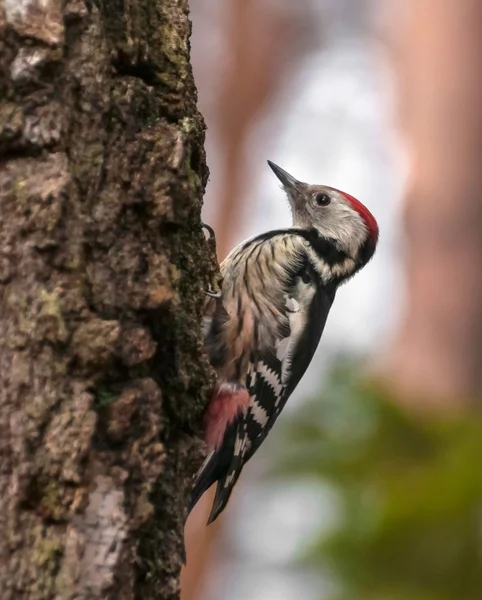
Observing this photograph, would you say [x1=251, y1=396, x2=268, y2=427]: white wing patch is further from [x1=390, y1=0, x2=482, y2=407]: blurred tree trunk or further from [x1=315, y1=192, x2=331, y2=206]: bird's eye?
[x1=390, y1=0, x2=482, y2=407]: blurred tree trunk

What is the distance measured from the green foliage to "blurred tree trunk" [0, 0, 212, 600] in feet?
8.25

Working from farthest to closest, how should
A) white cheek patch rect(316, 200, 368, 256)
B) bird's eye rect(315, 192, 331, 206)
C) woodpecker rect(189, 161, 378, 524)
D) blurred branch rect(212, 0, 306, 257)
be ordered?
blurred branch rect(212, 0, 306, 257) → bird's eye rect(315, 192, 331, 206) → white cheek patch rect(316, 200, 368, 256) → woodpecker rect(189, 161, 378, 524)

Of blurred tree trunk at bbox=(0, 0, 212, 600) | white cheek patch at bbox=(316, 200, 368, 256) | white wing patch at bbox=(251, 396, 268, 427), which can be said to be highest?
blurred tree trunk at bbox=(0, 0, 212, 600)

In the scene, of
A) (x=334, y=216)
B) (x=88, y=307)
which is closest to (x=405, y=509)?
(x=334, y=216)

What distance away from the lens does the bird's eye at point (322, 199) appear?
4.42m

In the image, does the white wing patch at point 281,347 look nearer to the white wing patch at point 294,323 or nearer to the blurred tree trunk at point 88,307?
the white wing patch at point 294,323

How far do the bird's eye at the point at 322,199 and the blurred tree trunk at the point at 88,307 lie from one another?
226cm

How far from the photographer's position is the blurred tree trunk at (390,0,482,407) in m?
6.91

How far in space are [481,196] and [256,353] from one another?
151 inches

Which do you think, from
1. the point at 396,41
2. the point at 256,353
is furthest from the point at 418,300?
the point at 256,353

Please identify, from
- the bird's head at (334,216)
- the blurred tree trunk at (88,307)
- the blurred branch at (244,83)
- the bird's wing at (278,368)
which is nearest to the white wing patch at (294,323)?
the bird's wing at (278,368)

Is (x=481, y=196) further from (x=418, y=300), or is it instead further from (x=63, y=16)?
(x=63, y=16)

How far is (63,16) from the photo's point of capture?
6.45 ft

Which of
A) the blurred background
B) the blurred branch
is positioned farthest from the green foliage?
the blurred branch
